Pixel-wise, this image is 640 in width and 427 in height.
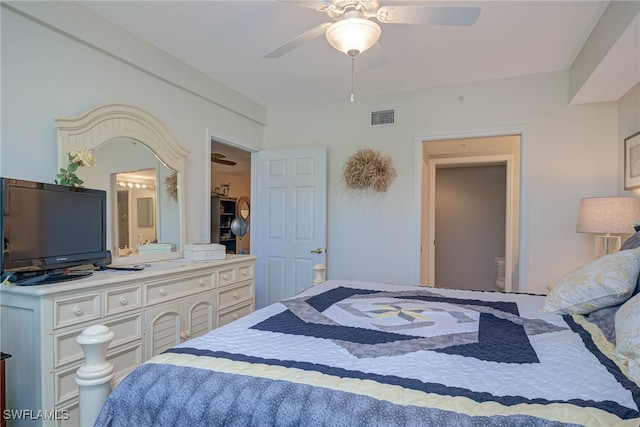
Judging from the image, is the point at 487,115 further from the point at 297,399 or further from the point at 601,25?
the point at 297,399

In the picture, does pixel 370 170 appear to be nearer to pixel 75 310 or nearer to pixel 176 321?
pixel 176 321

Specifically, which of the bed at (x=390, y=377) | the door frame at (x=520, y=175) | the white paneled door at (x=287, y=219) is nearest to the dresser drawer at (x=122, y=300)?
the bed at (x=390, y=377)

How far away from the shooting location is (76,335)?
5.58ft

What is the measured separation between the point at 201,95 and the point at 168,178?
84 cm

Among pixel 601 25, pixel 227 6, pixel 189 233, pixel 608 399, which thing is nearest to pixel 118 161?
pixel 189 233

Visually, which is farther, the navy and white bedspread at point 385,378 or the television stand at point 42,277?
the television stand at point 42,277

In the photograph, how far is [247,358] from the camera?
1.09 m

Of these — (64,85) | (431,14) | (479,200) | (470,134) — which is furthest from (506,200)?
(64,85)

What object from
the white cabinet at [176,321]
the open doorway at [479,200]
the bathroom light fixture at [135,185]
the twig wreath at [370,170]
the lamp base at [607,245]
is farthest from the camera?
the open doorway at [479,200]

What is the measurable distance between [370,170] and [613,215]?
193cm

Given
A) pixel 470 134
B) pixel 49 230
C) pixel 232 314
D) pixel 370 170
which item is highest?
pixel 470 134

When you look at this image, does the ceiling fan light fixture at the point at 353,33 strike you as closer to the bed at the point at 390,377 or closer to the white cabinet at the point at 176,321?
the bed at the point at 390,377

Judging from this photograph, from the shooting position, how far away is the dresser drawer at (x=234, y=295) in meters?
2.74

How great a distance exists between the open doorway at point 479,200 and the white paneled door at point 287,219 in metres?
1.17
